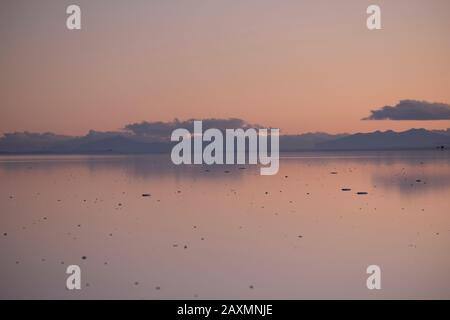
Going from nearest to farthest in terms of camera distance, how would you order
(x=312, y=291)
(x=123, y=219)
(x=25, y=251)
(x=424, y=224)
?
1. (x=312, y=291)
2. (x=25, y=251)
3. (x=424, y=224)
4. (x=123, y=219)

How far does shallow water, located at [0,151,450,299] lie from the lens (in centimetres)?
757

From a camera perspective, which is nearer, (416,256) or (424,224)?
(416,256)

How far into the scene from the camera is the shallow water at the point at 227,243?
24.8 feet

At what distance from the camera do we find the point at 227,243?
996 centimetres

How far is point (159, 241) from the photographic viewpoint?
33.3ft

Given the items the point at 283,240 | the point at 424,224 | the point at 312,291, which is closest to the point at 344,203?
the point at 424,224

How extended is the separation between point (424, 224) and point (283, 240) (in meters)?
3.55

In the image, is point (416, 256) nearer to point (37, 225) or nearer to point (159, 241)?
point (159, 241)
